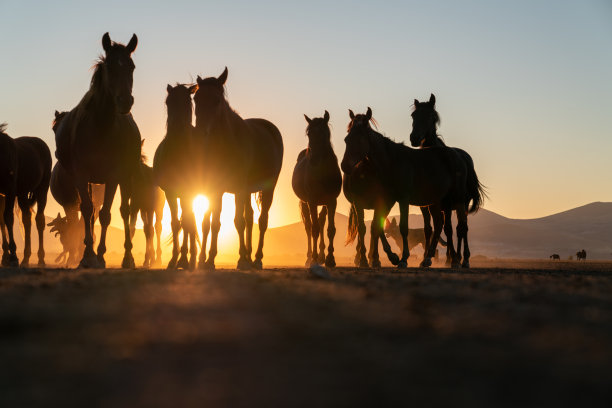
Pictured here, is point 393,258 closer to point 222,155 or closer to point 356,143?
point 356,143

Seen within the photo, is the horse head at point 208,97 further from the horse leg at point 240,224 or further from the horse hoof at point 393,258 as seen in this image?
the horse hoof at point 393,258

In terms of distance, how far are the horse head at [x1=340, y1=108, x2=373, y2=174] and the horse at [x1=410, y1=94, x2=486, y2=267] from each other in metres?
2.38

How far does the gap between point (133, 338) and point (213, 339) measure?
13.0 inches

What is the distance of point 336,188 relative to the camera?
1509cm

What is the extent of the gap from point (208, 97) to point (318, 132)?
14.5 ft

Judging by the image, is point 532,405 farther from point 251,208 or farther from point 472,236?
point 472,236

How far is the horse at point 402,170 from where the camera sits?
1338cm

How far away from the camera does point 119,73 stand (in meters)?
9.98

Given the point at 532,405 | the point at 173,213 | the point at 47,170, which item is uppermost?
the point at 47,170

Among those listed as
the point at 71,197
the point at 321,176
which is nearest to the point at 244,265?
the point at 321,176

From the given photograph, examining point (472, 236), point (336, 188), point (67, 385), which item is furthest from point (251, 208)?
point (472, 236)

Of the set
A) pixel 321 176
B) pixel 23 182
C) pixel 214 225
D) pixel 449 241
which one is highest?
pixel 321 176

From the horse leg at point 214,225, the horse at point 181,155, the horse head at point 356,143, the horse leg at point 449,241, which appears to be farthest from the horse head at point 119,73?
the horse leg at point 449,241

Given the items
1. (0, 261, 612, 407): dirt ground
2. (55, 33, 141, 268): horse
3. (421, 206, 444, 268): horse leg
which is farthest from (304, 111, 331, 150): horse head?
(0, 261, 612, 407): dirt ground
